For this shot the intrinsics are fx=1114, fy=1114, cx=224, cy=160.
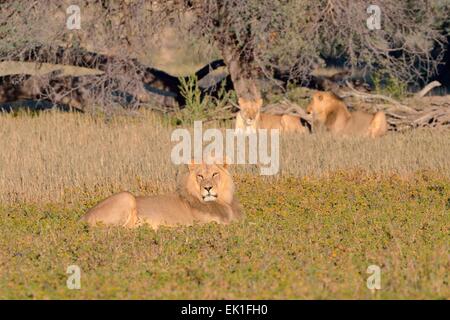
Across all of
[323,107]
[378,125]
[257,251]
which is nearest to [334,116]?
[323,107]

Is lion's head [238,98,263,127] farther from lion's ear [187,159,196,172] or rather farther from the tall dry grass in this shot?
lion's ear [187,159,196,172]

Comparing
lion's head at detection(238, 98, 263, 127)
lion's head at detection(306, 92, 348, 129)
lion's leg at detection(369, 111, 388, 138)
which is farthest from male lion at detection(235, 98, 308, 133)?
lion's leg at detection(369, 111, 388, 138)

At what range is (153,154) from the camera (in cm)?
1562

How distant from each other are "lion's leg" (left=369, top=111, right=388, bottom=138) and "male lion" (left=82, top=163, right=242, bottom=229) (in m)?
7.28

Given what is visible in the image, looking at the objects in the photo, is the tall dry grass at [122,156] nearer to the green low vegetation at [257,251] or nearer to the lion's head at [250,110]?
the lion's head at [250,110]

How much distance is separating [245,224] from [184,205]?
2.04 feet

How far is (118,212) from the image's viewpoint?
10.2 m

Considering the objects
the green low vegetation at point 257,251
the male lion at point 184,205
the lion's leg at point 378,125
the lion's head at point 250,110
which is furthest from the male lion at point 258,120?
the male lion at point 184,205

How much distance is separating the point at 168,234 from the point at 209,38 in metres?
8.87

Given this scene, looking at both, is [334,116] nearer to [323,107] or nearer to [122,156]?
[323,107]

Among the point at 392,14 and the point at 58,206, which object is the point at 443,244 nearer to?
the point at 58,206
